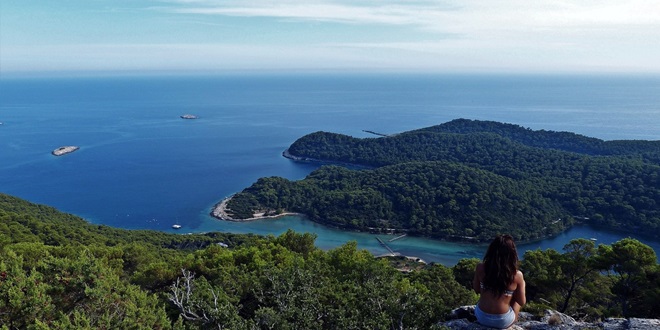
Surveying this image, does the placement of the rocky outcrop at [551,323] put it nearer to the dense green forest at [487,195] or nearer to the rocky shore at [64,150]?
the dense green forest at [487,195]

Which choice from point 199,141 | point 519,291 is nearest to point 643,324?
point 519,291

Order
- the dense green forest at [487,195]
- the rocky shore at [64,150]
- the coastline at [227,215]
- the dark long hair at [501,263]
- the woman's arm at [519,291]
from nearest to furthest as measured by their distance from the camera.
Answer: the dark long hair at [501,263] < the woman's arm at [519,291] < the dense green forest at [487,195] < the coastline at [227,215] < the rocky shore at [64,150]

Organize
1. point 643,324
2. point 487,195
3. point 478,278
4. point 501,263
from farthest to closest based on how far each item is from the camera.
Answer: point 487,195
point 643,324
point 478,278
point 501,263

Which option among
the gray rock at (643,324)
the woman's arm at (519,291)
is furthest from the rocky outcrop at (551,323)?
the woman's arm at (519,291)

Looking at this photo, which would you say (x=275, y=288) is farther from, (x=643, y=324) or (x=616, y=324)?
(x=643, y=324)

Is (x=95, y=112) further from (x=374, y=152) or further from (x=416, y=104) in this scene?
(x=416, y=104)

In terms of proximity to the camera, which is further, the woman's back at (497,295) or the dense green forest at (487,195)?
the dense green forest at (487,195)
